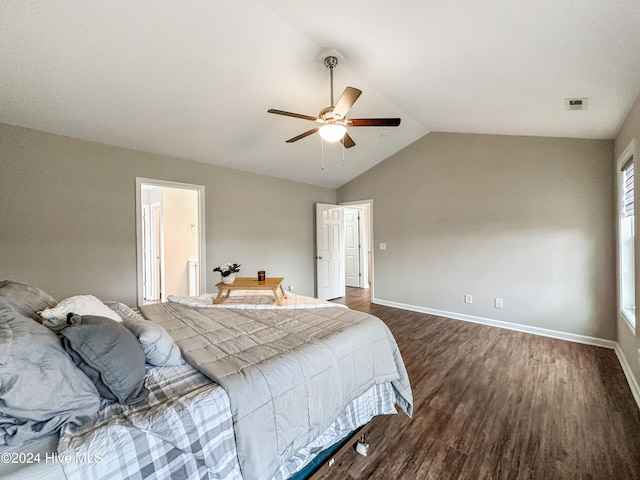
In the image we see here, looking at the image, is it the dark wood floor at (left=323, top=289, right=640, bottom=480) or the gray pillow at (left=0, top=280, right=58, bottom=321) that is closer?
the gray pillow at (left=0, top=280, right=58, bottom=321)

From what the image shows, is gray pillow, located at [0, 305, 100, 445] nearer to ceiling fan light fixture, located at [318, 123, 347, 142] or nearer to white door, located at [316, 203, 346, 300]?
ceiling fan light fixture, located at [318, 123, 347, 142]

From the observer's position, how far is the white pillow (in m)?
1.20

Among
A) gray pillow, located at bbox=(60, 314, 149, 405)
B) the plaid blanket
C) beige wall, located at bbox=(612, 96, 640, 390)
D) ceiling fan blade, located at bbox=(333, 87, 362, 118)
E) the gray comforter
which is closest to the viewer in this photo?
the plaid blanket

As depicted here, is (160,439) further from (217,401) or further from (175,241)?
(175,241)

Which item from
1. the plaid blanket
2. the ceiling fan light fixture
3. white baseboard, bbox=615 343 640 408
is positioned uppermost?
the ceiling fan light fixture

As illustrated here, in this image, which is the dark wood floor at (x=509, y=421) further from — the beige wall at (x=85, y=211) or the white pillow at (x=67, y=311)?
the beige wall at (x=85, y=211)

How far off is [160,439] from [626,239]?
427 cm

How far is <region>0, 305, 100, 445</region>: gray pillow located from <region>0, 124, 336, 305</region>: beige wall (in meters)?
2.34

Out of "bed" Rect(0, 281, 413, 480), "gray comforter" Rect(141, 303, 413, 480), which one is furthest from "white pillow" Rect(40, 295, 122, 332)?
"gray comforter" Rect(141, 303, 413, 480)

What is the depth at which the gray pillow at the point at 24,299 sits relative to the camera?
1222 mm

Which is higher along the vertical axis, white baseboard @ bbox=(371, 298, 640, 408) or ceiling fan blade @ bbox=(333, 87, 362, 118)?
ceiling fan blade @ bbox=(333, 87, 362, 118)

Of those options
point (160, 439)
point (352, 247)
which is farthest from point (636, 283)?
point (352, 247)

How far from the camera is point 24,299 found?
1.34 meters

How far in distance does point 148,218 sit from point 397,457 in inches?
241
